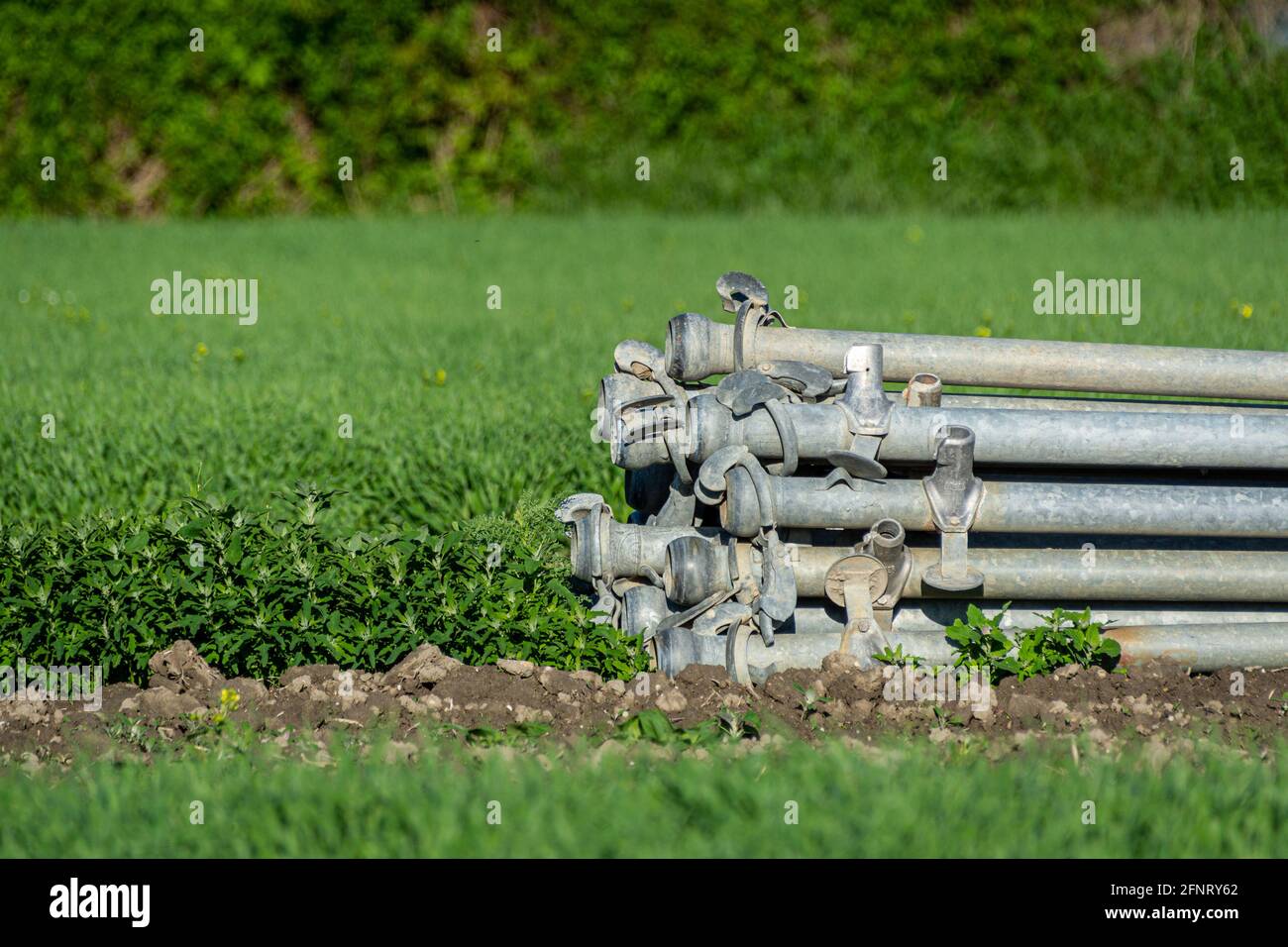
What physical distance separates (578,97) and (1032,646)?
1258 centimetres

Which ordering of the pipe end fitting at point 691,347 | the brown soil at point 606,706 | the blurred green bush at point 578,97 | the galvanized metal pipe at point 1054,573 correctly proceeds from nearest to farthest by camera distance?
the brown soil at point 606,706 < the galvanized metal pipe at point 1054,573 < the pipe end fitting at point 691,347 < the blurred green bush at point 578,97

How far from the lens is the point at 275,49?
1466 centimetres

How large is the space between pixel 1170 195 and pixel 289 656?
12.1m

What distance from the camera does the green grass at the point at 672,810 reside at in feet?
8.40

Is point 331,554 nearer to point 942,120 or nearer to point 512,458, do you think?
point 512,458

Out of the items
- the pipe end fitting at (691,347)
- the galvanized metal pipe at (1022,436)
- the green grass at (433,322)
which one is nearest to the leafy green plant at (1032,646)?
the galvanized metal pipe at (1022,436)

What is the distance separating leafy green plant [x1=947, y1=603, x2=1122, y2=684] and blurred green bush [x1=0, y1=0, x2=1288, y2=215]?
1086 centimetres

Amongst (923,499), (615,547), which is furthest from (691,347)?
(923,499)

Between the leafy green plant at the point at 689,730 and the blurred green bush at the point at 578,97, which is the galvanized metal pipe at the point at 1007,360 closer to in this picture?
A: the leafy green plant at the point at 689,730

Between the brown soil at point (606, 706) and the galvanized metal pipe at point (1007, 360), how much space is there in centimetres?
85

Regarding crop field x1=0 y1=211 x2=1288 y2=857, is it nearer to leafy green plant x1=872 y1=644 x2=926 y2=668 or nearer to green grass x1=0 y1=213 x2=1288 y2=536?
green grass x1=0 y1=213 x2=1288 y2=536

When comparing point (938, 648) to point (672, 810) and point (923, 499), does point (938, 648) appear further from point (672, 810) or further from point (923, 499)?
point (672, 810)

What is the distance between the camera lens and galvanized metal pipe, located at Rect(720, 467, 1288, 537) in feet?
12.0

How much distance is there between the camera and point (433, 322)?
28.2 feet
